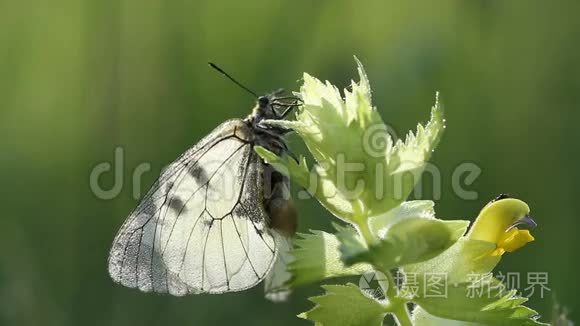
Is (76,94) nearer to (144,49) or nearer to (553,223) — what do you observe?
(144,49)

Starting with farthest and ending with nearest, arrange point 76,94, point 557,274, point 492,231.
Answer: point 76,94
point 557,274
point 492,231

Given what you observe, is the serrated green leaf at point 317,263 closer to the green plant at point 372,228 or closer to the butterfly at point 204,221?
the green plant at point 372,228

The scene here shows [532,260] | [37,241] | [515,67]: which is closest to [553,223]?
[532,260]

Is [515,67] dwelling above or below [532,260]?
above

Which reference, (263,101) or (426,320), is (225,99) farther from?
(426,320)

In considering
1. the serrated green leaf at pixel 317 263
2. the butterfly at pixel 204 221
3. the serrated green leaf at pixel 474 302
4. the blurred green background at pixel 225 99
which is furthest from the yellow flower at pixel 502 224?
the blurred green background at pixel 225 99

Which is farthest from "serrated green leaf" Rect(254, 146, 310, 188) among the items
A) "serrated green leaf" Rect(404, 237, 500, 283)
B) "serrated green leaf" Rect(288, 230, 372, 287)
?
"serrated green leaf" Rect(404, 237, 500, 283)

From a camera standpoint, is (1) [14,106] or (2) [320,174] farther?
(1) [14,106]

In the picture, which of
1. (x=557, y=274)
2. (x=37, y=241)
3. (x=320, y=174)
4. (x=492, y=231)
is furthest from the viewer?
(x=37, y=241)
